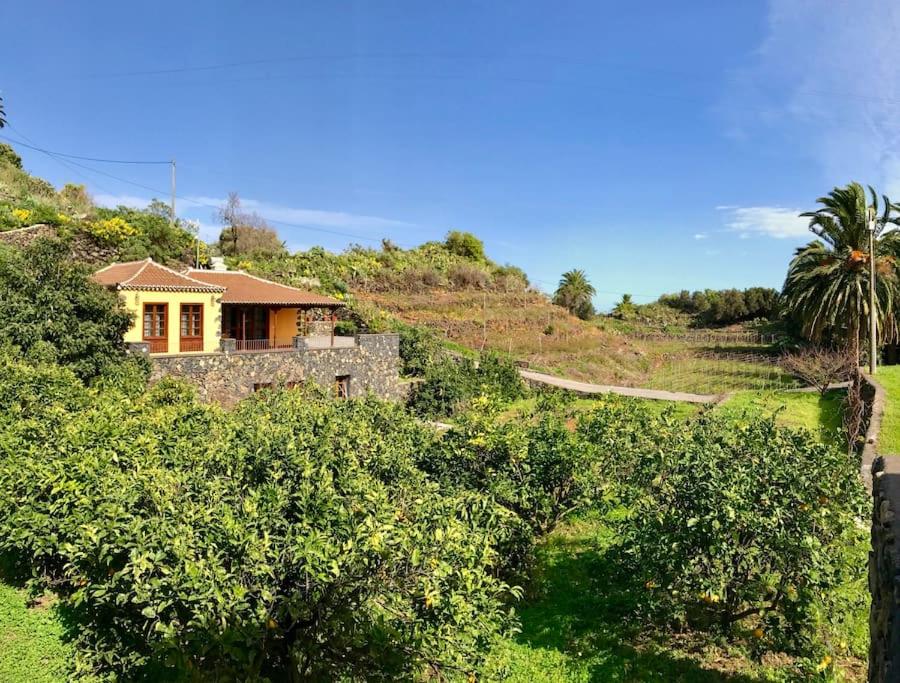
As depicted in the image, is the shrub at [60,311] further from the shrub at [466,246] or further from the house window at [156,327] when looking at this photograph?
the shrub at [466,246]

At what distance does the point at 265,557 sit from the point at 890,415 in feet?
46.8

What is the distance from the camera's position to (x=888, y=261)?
2061 cm

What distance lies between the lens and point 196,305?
1825 cm

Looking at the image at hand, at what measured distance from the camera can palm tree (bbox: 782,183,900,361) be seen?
20266mm

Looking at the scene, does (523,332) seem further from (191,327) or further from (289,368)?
(191,327)

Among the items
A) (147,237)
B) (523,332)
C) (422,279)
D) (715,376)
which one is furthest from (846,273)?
(147,237)

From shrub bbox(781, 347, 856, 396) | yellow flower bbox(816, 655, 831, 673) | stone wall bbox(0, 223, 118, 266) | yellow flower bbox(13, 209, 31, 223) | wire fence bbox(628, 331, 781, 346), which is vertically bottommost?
yellow flower bbox(816, 655, 831, 673)

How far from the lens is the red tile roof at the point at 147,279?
1644 centimetres

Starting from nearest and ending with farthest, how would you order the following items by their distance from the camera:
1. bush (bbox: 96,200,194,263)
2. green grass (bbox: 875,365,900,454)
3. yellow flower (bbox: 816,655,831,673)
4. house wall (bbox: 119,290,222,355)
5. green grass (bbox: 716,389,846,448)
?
yellow flower (bbox: 816,655,831,673) → green grass (bbox: 875,365,900,454) → green grass (bbox: 716,389,846,448) → house wall (bbox: 119,290,222,355) → bush (bbox: 96,200,194,263)

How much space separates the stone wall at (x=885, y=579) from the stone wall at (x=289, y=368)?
11.3 m

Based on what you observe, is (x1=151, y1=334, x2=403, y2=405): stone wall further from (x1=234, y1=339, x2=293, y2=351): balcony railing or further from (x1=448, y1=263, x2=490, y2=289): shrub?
(x1=448, y1=263, x2=490, y2=289): shrub

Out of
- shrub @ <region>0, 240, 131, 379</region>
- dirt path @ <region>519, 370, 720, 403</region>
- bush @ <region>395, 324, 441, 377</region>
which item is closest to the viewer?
shrub @ <region>0, 240, 131, 379</region>

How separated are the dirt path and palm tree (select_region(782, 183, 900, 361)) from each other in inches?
213

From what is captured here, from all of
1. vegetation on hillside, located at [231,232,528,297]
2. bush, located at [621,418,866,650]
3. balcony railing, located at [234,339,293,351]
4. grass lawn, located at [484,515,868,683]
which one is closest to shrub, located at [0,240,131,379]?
balcony railing, located at [234,339,293,351]
